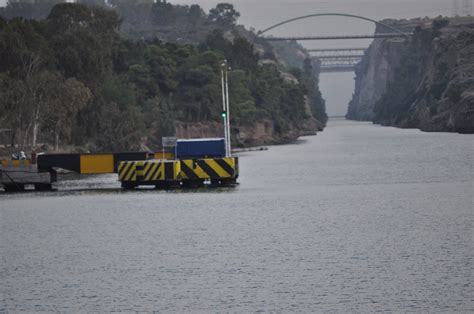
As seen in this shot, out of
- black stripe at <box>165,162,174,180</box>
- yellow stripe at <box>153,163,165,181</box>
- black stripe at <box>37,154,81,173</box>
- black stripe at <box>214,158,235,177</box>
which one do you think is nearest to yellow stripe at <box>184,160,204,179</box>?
black stripe at <box>165,162,174,180</box>

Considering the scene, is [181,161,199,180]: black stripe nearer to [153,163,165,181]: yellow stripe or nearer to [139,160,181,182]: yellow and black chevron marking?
[139,160,181,182]: yellow and black chevron marking

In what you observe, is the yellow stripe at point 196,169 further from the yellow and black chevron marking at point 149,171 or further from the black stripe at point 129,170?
the black stripe at point 129,170

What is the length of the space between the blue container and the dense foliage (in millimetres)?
30718

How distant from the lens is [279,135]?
167625 mm

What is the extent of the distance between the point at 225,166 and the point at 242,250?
75.4 feet

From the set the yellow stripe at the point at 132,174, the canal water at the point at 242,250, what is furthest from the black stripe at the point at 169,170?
the yellow stripe at the point at 132,174

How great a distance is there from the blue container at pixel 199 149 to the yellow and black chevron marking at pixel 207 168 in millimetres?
3576

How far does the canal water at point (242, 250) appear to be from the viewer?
69.5ft

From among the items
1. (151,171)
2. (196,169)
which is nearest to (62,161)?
(151,171)

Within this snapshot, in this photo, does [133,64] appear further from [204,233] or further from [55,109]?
[204,233]

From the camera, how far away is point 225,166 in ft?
166

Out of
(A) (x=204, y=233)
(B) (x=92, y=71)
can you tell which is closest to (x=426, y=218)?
(A) (x=204, y=233)

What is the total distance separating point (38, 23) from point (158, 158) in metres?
50.3

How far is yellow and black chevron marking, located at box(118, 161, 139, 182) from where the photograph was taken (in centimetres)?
5056
